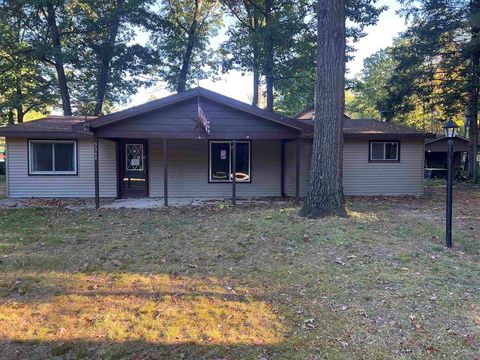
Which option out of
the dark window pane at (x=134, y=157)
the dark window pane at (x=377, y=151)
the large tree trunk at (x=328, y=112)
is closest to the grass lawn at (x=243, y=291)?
the large tree trunk at (x=328, y=112)

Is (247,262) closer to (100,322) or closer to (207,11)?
(100,322)

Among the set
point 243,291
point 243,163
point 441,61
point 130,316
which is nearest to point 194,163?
point 243,163

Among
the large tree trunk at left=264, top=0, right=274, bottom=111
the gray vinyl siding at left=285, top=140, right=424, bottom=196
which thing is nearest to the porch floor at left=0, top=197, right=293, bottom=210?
the gray vinyl siding at left=285, top=140, right=424, bottom=196

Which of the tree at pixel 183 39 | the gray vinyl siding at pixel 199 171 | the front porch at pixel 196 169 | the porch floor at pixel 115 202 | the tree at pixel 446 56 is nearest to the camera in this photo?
the porch floor at pixel 115 202

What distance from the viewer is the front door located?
12.7m

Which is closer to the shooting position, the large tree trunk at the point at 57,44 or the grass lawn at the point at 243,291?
the grass lawn at the point at 243,291

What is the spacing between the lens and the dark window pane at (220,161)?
42.5 ft

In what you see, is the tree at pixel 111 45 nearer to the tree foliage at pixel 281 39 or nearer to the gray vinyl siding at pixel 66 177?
the tree foliage at pixel 281 39

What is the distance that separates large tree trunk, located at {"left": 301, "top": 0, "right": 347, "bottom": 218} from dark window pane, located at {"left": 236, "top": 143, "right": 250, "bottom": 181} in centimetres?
529

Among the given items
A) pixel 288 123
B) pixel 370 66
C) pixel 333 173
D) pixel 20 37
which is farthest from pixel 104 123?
pixel 370 66

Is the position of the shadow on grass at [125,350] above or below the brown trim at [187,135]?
below

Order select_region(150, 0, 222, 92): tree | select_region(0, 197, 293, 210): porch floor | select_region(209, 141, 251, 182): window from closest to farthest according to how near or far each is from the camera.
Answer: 1. select_region(0, 197, 293, 210): porch floor
2. select_region(209, 141, 251, 182): window
3. select_region(150, 0, 222, 92): tree

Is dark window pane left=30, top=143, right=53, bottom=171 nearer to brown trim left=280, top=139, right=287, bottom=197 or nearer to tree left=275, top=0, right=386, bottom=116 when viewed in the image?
brown trim left=280, top=139, right=287, bottom=197

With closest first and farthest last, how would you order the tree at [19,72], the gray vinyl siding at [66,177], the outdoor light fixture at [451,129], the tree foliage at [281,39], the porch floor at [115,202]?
the outdoor light fixture at [451,129], the porch floor at [115,202], the gray vinyl siding at [66,177], the tree foliage at [281,39], the tree at [19,72]
